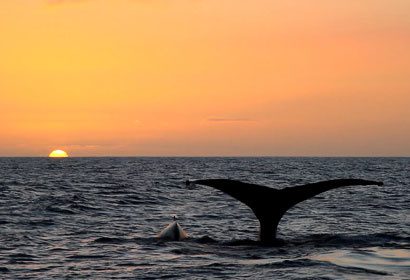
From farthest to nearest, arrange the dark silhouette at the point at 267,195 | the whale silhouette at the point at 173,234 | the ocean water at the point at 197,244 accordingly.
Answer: the whale silhouette at the point at 173,234
the dark silhouette at the point at 267,195
the ocean water at the point at 197,244

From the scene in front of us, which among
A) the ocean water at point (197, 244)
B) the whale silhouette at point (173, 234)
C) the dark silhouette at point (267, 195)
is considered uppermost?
the dark silhouette at point (267, 195)

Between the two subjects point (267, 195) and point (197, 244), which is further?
point (197, 244)

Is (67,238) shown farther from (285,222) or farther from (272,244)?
(285,222)

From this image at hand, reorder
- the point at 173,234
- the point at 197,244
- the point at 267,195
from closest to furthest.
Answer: the point at 267,195, the point at 197,244, the point at 173,234

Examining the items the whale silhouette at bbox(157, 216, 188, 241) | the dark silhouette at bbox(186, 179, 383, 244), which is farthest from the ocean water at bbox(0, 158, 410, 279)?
the dark silhouette at bbox(186, 179, 383, 244)

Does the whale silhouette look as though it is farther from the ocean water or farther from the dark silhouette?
the dark silhouette

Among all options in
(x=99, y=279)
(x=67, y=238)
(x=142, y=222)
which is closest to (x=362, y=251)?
(x=99, y=279)

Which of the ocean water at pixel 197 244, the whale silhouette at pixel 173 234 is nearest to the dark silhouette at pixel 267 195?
the ocean water at pixel 197 244

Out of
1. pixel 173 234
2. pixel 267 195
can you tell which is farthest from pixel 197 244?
pixel 267 195

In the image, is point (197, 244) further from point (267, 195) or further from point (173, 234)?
point (267, 195)

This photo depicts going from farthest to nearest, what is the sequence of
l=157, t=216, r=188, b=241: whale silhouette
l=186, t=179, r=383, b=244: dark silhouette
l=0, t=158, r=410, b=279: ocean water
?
l=157, t=216, r=188, b=241: whale silhouette, l=186, t=179, r=383, b=244: dark silhouette, l=0, t=158, r=410, b=279: ocean water

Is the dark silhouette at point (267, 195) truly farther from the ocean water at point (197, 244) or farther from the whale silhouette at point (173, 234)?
the whale silhouette at point (173, 234)

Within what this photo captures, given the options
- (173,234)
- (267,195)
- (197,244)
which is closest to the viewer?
(267,195)

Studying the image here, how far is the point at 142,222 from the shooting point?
23.3 meters
